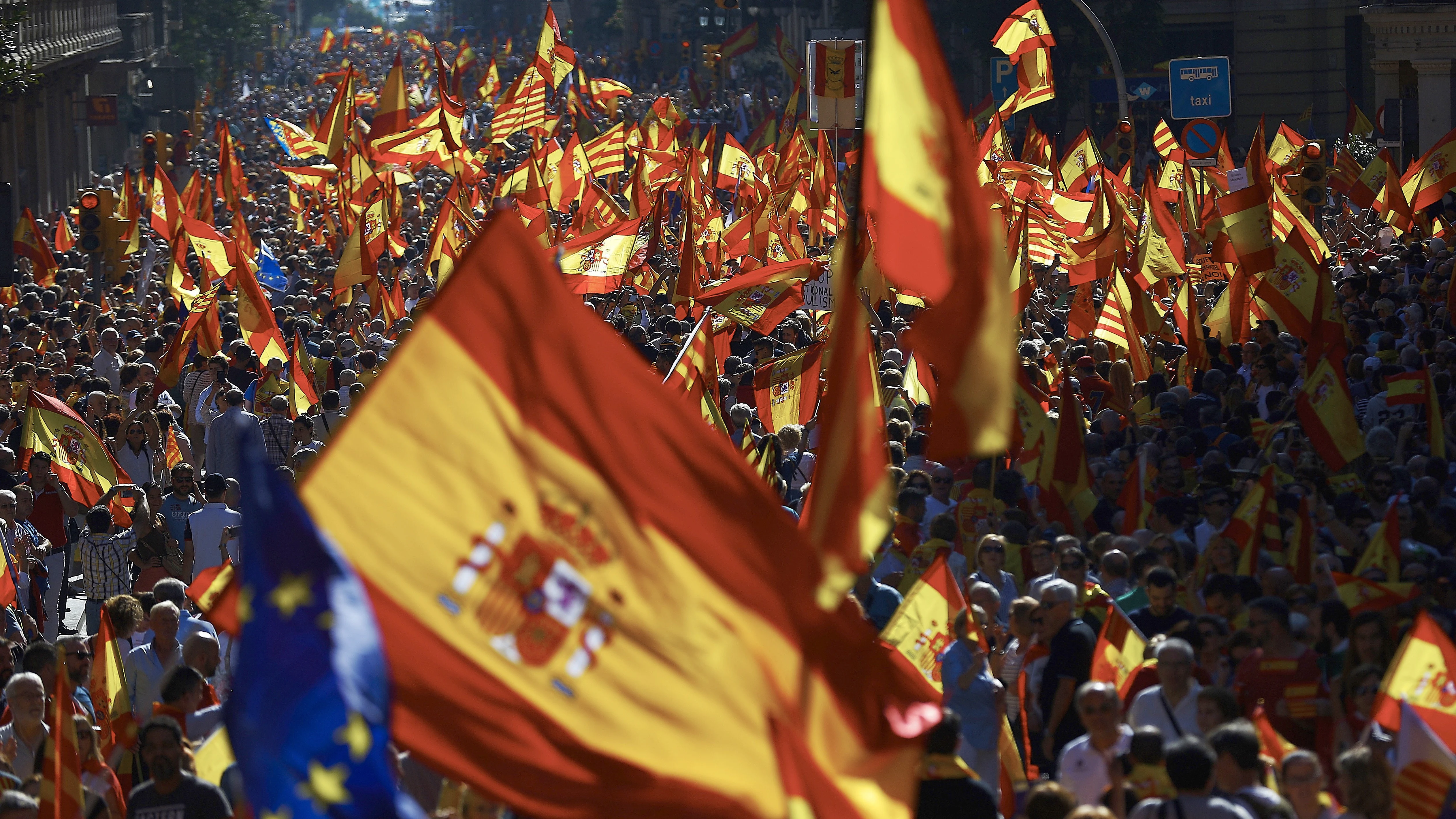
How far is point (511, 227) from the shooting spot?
4664mm

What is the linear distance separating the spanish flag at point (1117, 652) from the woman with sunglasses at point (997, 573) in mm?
1380

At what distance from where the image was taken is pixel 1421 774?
19.1 feet

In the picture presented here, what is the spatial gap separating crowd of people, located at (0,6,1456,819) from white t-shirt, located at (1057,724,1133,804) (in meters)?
0.01

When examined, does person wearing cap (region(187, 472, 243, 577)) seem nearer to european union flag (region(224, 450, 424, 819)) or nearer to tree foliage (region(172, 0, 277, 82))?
european union flag (region(224, 450, 424, 819))

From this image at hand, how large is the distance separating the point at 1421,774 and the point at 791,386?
27.2ft

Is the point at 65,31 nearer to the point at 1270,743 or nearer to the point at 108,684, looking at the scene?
the point at 108,684

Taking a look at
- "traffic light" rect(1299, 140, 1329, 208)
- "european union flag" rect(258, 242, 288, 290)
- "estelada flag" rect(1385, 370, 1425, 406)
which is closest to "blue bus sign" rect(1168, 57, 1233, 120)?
"traffic light" rect(1299, 140, 1329, 208)

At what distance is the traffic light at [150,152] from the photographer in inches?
1430

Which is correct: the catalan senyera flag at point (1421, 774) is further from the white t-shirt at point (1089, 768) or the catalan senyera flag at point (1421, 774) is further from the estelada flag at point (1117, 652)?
the estelada flag at point (1117, 652)

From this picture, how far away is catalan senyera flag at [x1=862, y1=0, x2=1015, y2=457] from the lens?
5.96 metres

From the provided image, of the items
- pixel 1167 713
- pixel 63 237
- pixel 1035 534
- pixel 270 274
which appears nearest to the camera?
pixel 1167 713

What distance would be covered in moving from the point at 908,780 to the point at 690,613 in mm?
634

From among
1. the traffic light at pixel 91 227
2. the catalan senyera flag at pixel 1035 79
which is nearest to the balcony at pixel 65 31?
the traffic light at pixel 91 227

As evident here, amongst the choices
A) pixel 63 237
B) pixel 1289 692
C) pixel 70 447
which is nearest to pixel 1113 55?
pixel 63 237
